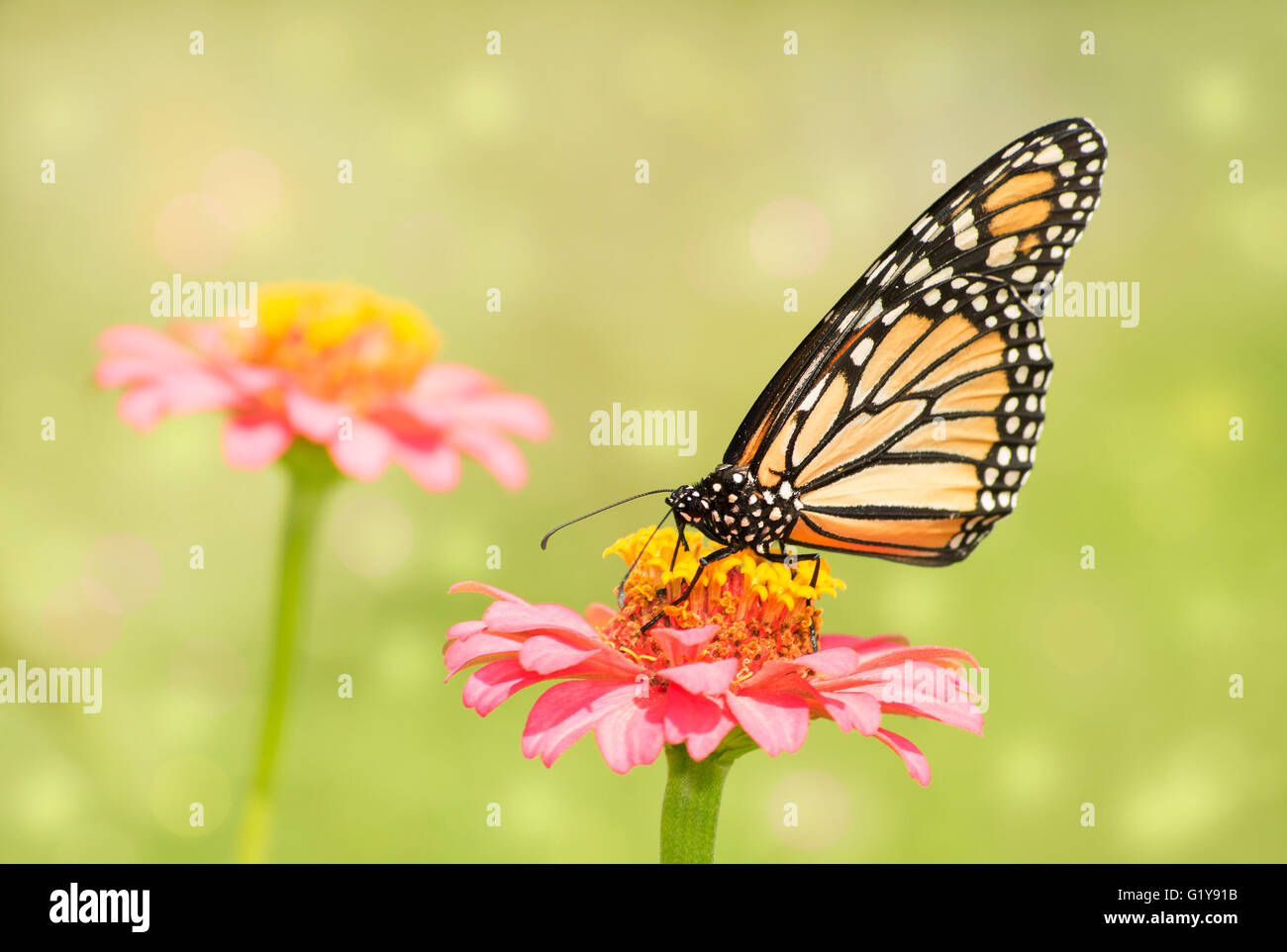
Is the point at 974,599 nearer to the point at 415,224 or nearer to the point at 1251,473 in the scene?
the point at 1251,473

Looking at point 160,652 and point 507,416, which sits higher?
point 507,416

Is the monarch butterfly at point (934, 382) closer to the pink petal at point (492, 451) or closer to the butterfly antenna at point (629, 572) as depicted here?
the butterfly antenna at point (629, 572)

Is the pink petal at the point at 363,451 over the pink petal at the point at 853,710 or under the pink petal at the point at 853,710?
over

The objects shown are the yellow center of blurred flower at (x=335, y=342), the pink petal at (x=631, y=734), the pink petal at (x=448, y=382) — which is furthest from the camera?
the pink petal at (x=448, y=382)

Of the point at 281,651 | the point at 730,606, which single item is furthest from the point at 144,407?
the point at 730,606

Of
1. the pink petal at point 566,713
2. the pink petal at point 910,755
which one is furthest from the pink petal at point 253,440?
the pink petal at point 910,755

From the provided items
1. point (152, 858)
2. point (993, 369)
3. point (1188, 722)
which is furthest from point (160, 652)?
point (1188, 722)

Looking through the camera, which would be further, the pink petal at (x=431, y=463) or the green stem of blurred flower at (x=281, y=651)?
the pink petal at (x=431, y=463)

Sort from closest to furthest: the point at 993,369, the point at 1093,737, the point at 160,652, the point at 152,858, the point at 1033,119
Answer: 1. the point at 993,369
2. the point at 152,858
3. the point at 160,652
4. the point at 1093,737
5. the point at 1033,119

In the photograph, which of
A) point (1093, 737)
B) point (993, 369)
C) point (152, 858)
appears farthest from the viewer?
point (1093, 737)
